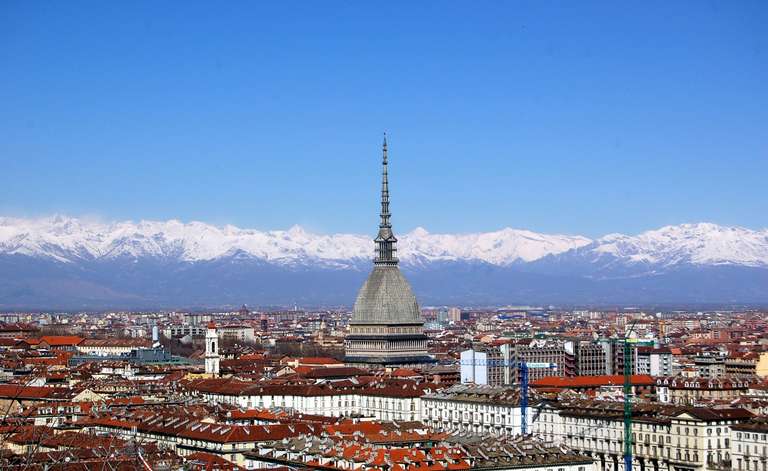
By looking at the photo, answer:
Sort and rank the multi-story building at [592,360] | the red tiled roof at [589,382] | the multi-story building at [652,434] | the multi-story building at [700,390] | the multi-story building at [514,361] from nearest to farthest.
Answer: the multi-story building at [652,434] → the multi-story building at [700,390] → the red tiled roof at [589,382] → the multi-story building at [514,361] → the multi-story building at [592,360]

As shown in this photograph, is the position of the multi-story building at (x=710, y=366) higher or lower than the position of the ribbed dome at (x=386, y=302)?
lower

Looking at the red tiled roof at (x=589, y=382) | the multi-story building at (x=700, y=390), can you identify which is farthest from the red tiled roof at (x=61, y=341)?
the multi-story building at (x=700, y=390)

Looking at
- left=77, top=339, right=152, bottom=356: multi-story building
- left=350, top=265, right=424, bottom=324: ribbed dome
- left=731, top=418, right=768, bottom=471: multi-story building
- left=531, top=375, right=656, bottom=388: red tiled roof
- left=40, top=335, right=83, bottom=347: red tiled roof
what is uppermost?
left=350, top=265, right=424, bottom=324: ribbed dome

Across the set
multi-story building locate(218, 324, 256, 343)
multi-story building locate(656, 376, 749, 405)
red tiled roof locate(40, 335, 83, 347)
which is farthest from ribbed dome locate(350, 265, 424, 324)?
multi-story building locate(218, 324, 256, 343)

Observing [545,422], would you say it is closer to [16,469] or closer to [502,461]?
[502,461]

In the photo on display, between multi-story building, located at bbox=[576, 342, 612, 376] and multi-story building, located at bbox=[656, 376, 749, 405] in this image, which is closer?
multi-story building, located at bbox=[656, 376, 749, 405]

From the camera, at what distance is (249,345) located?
177 metres

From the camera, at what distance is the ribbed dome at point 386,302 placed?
118 metres

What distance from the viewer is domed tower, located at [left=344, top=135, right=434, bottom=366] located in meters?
117

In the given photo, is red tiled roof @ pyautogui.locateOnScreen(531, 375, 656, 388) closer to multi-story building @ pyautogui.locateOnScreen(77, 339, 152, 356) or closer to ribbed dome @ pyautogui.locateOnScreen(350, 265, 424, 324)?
ribbed dome @ pyautogui.locateOnScreen(350, 265, 424, 324)

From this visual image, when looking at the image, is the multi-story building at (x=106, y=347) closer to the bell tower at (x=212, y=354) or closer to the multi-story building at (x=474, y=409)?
the bell tower at (x=212, y=354)

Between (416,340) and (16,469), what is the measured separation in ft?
253

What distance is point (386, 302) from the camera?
118 metres

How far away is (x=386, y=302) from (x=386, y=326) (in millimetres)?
1993
